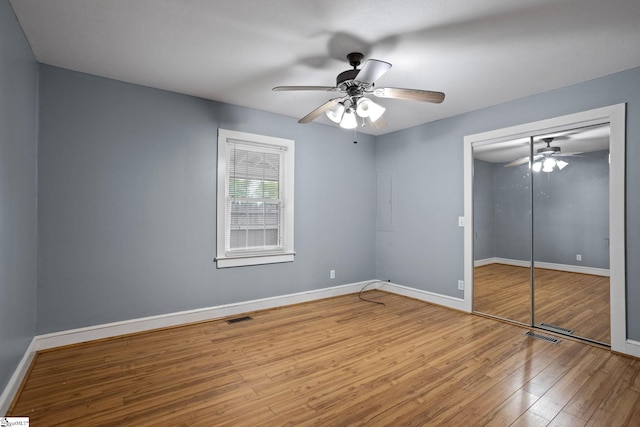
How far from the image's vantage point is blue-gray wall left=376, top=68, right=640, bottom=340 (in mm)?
2883

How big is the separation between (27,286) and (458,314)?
457 centimetres

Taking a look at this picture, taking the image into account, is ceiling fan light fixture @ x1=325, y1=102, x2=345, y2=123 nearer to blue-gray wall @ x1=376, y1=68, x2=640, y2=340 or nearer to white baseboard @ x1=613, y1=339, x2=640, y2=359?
blue-gray wall @ x1=376, y1=68, x2=640, y2=340

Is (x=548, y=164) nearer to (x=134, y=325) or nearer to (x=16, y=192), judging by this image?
(x=134, y=325)

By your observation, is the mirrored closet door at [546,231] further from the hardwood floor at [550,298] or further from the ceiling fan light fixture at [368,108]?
the ceiling fan light fixture at [368,108]

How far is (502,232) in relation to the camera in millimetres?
3971

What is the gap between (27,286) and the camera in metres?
2.58

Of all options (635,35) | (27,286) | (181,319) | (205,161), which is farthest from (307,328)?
(635,35)

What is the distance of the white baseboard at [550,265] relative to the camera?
10.4ft

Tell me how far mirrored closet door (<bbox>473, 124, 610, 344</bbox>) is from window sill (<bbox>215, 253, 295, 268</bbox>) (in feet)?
8.45

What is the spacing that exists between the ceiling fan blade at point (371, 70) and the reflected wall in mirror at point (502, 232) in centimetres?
232

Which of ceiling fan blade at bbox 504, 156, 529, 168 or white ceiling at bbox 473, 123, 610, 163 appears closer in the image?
white ceiling at bbox 473, 123, 610, 163

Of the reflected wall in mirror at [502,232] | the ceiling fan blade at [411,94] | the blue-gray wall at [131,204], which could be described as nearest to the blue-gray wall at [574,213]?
the reflected wall in mirror at [502,232]

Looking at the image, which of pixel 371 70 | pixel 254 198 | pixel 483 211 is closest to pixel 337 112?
pixel 371 70

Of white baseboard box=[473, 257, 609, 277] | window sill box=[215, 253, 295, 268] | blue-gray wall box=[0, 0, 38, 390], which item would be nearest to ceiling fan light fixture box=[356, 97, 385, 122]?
window sill box=[215, 253, 295, 268]
